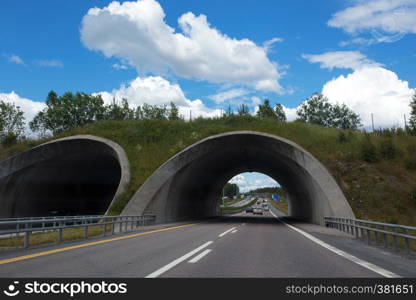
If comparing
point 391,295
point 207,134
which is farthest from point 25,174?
point 391,295

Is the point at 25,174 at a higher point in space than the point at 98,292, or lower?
higher

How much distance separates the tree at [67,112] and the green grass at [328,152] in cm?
4847

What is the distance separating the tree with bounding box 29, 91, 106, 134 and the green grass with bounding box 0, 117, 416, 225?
48.5 meters

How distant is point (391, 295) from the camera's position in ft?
16.6

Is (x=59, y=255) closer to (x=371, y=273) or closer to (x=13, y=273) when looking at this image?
(x=13, y=273)

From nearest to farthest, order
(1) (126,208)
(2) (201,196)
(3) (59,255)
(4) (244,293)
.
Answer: (4) (244,293) < (3) (59,255) < (1) (126,208) < (2) (201,196)

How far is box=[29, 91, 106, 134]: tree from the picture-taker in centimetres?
7812

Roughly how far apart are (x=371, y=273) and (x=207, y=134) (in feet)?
74.7

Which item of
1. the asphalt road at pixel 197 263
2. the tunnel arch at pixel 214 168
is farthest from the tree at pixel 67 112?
the asphalt road at pixel 197 263

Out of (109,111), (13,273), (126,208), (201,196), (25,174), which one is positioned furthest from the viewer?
(109,111)

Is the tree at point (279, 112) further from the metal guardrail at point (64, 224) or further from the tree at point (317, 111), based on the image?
the metal guardrail at point (64, 224)

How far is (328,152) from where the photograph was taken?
2584cm

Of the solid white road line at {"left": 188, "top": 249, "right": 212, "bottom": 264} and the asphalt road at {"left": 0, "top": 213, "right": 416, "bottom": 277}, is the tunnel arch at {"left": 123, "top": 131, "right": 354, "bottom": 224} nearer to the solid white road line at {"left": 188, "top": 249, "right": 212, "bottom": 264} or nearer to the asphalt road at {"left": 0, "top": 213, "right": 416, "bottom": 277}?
the asphalt road at {"left": 0, "top": 213, "right": 416, "bottom": 277}

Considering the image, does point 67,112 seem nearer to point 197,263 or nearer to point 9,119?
point 9,119
